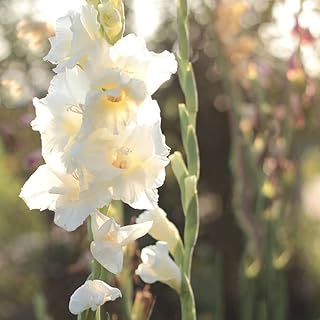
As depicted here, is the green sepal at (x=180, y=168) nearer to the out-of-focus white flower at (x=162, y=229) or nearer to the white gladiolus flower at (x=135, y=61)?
the out-of-focus white flower at (x=162, y=229)

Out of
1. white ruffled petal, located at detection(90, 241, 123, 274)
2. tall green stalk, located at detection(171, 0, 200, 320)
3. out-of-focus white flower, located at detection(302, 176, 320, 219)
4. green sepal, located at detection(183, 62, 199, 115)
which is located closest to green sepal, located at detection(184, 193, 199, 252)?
tall green stalk, located at detection(171, 0, 200, 320)

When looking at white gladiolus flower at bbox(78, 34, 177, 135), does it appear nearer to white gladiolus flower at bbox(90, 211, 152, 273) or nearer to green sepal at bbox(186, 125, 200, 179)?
white gladiolus flower at bbox(90, 211, 152, 273)

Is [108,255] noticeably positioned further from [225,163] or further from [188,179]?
[225,163]

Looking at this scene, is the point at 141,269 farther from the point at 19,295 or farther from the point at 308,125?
the point at 19,295

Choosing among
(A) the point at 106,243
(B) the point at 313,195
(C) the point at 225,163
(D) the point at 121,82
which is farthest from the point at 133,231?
(B) the point at 313,195

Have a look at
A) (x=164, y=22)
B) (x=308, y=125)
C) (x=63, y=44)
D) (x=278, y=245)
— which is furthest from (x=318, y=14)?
(x=164, y=22)

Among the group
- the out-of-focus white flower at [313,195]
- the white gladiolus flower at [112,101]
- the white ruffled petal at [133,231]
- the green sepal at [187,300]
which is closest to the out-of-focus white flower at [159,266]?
the green sepal at [187,300]
